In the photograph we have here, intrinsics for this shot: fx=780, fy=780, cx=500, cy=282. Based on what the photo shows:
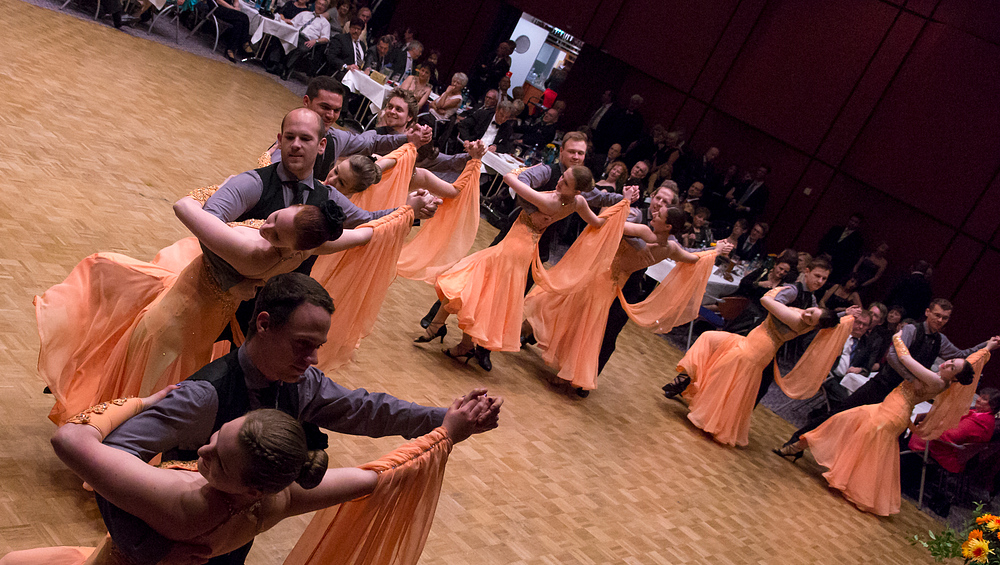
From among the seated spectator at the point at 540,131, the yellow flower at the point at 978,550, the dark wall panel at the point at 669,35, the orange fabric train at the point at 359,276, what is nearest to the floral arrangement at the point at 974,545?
the yellow flower at the point at 978,550

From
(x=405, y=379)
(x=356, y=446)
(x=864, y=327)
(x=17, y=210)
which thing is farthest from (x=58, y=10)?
(x=864, y=327)

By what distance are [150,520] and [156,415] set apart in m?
Answer: 0.26

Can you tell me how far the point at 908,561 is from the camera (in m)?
5.80

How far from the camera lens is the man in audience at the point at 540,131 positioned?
10930 millimetres

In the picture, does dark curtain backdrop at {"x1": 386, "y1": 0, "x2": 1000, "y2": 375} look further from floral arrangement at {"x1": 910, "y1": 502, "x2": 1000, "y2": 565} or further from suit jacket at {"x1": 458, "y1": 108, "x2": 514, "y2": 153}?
floral arrangement at {"x1": 910, "y1": 502, "x2": 1000, "y2": 565}

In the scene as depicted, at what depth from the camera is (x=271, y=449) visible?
1482 mm

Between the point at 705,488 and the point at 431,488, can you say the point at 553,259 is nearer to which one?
the point at 705,488

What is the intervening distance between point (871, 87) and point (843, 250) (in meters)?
2.45

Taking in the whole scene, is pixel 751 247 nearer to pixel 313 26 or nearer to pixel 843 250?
pixel 843 250

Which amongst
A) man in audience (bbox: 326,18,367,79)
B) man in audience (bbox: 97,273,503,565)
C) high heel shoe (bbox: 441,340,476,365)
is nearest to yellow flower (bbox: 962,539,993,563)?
man in audience (bbox: 97,273,503,565)

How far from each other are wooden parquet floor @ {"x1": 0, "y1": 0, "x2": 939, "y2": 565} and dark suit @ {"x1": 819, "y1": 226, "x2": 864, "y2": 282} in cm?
399

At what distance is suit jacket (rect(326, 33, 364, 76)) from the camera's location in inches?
461

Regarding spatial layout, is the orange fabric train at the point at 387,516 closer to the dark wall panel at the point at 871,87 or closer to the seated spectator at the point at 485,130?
the seated spectator at the point at 485,130

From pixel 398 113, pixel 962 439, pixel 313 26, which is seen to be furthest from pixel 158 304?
pixel 313 26
